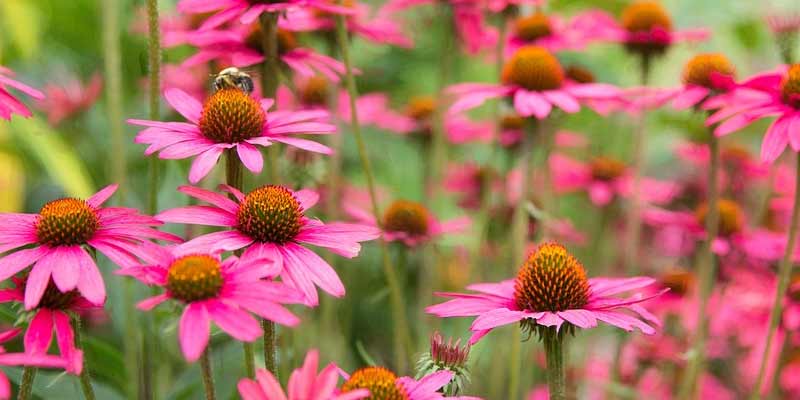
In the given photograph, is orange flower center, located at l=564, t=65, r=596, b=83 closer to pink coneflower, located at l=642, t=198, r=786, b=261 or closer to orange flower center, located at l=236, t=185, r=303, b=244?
pink coneflower, located at l=642, t=198, r=786, b=261

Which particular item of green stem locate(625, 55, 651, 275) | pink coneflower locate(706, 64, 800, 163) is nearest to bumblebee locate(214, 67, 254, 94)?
pink coneflower locate(706, 64, 800, 163)

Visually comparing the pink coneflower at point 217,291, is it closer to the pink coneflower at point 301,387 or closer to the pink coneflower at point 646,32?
the pink coneflower at point 301,387

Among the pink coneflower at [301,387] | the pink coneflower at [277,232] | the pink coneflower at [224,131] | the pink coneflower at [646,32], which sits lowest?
the pink coneflower at [301,387]

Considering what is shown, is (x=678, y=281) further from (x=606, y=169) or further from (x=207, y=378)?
(x=207, y=378)

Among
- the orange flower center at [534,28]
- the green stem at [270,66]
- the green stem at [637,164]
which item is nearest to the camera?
the green stem at [270,66]

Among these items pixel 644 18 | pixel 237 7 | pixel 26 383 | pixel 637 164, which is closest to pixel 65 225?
pixel 26 383

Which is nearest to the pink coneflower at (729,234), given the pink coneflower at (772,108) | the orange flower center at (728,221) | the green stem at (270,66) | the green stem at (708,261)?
the orange flower center at (728,221)

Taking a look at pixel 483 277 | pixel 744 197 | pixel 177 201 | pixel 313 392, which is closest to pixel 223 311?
pixel 313 392
